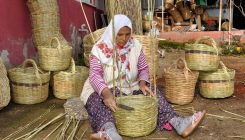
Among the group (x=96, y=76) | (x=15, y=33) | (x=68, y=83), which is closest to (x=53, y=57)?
(x=68, y=83)

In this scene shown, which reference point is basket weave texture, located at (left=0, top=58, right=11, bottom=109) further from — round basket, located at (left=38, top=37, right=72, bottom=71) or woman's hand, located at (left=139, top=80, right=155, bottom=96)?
woman's hand, located at (left=139, top=80, right=155, bottom=96)

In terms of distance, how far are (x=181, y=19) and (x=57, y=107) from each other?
6485 millimetres

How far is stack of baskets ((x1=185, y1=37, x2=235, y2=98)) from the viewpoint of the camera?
398cm

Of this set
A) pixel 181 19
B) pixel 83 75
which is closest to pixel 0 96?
pixel 83 75

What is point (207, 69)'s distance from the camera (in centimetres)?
401

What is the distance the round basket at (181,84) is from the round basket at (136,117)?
1040mm

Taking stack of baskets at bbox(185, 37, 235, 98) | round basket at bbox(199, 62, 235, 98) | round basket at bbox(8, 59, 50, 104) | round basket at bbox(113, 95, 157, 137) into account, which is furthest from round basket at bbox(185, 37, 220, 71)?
round basket at bbox(8, 59, 50, 104)

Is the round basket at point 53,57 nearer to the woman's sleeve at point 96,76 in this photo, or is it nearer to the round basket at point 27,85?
the round basket at point 27,85

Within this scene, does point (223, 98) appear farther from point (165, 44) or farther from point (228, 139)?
point (165, 44)

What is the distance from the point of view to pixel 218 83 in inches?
161

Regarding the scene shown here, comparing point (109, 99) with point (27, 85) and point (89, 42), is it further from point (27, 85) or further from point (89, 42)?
point (89, 42)

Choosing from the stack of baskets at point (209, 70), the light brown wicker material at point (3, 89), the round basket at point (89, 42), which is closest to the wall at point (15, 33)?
the light brown wicker material at point (3, 89)

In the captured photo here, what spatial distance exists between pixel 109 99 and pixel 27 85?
152cm

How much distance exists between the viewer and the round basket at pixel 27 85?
3.97m
